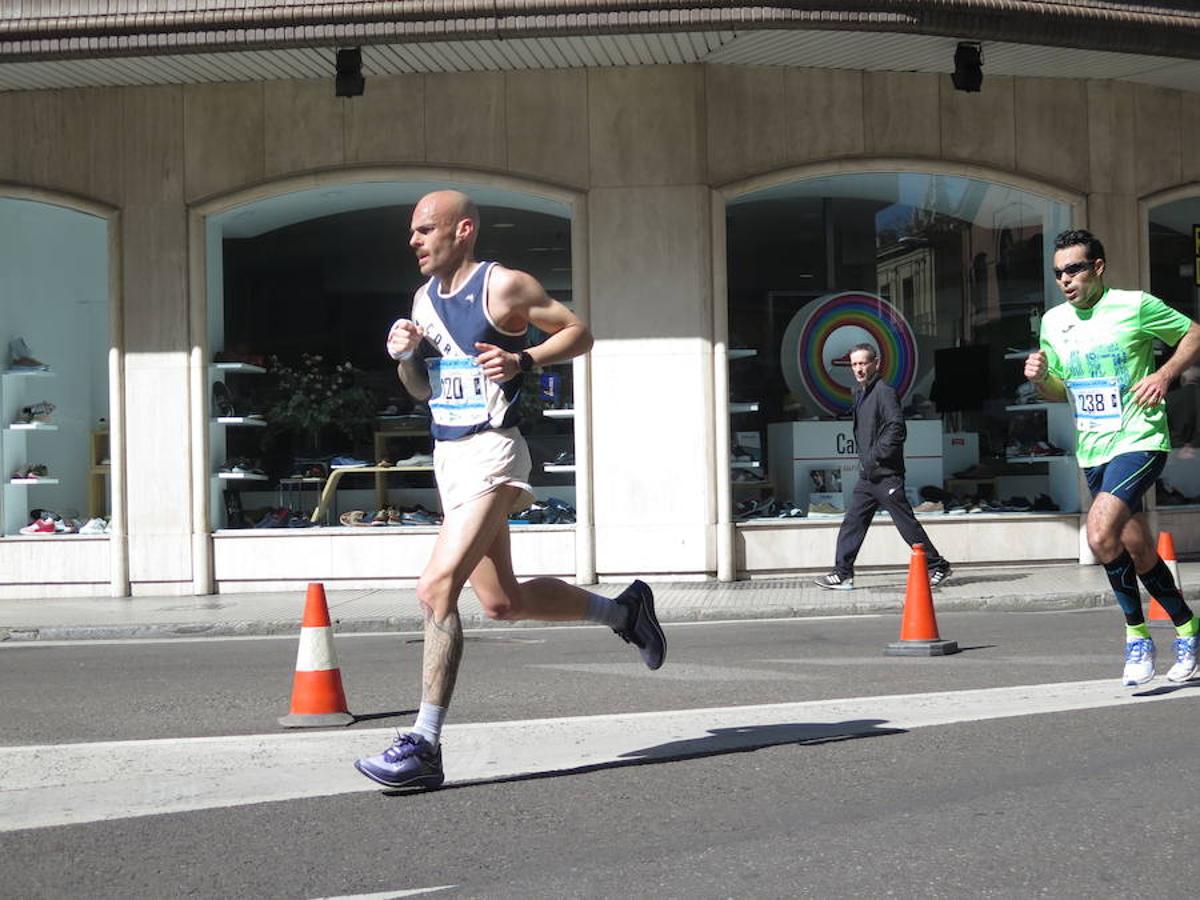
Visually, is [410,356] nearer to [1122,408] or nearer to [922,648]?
[1122,408]

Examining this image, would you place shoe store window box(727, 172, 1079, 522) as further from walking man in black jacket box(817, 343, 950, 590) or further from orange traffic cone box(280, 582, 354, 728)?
orange traffic cone box(280, 582, 354, 728)

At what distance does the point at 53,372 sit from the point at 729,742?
466 inches

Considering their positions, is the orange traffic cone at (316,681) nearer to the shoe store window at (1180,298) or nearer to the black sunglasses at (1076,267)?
the black sunglasses at (1076,267)

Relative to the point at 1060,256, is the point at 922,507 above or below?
below

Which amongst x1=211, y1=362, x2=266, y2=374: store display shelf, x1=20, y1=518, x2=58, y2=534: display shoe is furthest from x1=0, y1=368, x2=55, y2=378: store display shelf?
x1=211, y1=362, x2=266, y2=374: store display shelf

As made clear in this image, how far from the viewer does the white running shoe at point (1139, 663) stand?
7594 millimetres

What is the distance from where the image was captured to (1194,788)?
5.51m

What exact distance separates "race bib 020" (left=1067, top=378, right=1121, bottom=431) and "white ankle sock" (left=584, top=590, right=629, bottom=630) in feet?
7.62

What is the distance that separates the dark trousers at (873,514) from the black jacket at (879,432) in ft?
0.33

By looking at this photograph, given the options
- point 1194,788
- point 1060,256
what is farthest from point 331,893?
point 1060,256

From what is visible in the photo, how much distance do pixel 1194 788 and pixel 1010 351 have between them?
11829mm

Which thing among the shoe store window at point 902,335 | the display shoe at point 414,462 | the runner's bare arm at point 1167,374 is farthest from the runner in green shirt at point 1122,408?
the display shoe at point 414,462

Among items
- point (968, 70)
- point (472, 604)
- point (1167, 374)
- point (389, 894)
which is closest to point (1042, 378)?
point (1167, 374)

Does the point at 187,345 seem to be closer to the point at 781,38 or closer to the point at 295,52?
the point at 295,52
